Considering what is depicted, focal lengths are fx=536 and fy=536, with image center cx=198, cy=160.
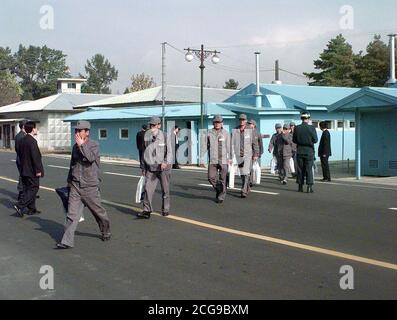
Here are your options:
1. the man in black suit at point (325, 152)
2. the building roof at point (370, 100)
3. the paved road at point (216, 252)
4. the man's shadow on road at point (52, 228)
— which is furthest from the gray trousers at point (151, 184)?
the building roof at point (370, 100)

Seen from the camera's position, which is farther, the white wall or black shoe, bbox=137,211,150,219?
the white wall

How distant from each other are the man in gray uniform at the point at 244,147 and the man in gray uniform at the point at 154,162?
2991mm

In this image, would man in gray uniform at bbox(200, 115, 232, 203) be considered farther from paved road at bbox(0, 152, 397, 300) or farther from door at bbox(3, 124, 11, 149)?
door at bbox(3, 124, 11, 149)

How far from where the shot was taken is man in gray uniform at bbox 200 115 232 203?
11.2 m

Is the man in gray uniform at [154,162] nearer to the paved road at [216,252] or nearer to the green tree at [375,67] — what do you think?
the paved road at [216,252]

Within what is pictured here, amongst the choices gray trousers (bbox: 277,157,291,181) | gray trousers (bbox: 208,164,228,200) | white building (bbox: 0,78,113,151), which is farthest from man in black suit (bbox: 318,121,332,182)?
white building (bbox: 0,78,113,151)

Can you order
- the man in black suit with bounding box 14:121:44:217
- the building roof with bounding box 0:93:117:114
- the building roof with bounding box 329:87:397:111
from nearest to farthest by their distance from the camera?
the man in black suit with bounding box 14:121:44:217 < the building roof with bounding box 329:87:397:111 < the building roof with bounding box 0:93:117:114

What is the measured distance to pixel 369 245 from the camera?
7.43 meters

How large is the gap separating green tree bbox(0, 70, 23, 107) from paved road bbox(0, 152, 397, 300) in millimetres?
76162

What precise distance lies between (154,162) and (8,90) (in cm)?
8247

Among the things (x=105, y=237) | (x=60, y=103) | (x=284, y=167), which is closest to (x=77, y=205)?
(x=105, y=237)

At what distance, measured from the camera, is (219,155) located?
11.2 metres

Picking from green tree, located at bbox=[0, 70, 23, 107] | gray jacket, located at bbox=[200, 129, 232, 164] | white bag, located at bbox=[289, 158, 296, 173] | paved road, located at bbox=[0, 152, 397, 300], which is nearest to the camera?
paved road, located at bbox=[0, 152, 397, 300]

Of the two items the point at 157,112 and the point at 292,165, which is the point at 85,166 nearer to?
the point at 292,165
